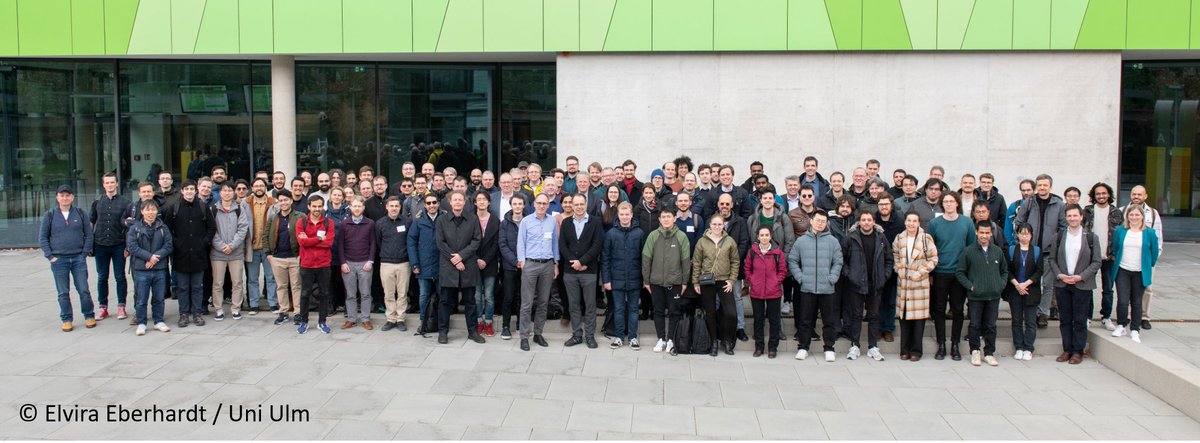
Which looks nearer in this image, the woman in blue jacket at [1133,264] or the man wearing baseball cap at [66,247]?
the woman in blue jacket at [1133,264]

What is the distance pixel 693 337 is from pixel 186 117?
12411 mm

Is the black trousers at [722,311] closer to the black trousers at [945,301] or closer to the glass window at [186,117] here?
the black trousers at [945,301]

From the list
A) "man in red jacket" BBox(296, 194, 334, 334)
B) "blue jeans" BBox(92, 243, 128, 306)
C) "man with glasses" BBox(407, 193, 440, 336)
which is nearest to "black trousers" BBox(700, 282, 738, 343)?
"man with glasses" BBox(407, 193, 440, 336)

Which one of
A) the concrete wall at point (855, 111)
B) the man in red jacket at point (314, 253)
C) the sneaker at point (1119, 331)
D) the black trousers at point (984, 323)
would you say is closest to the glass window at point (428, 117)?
the concrete wall at point (855, 111)

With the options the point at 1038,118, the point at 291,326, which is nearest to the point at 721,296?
the point at 291,326

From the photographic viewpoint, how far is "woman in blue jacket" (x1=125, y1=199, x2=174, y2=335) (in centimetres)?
1027

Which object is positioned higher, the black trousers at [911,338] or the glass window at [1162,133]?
the glass window at [1162,133]

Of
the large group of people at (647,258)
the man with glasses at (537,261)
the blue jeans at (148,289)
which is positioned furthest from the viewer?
the blue jeans at (148,289)

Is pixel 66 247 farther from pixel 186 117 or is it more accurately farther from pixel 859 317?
pixel 859 317

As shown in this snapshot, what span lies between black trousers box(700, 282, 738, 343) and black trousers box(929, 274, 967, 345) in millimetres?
2131

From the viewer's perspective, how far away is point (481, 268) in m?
10.1

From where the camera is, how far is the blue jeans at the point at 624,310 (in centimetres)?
1005

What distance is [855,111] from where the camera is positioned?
49.6ft

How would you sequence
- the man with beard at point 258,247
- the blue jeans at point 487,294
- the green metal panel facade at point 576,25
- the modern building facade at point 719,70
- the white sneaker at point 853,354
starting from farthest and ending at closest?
the modern building facade at point 719,70
the green metal panel facade at point 576,25
the man with beard at point 258,247
the blue jeans at point 487,294
the white sneaker at point 853,354
